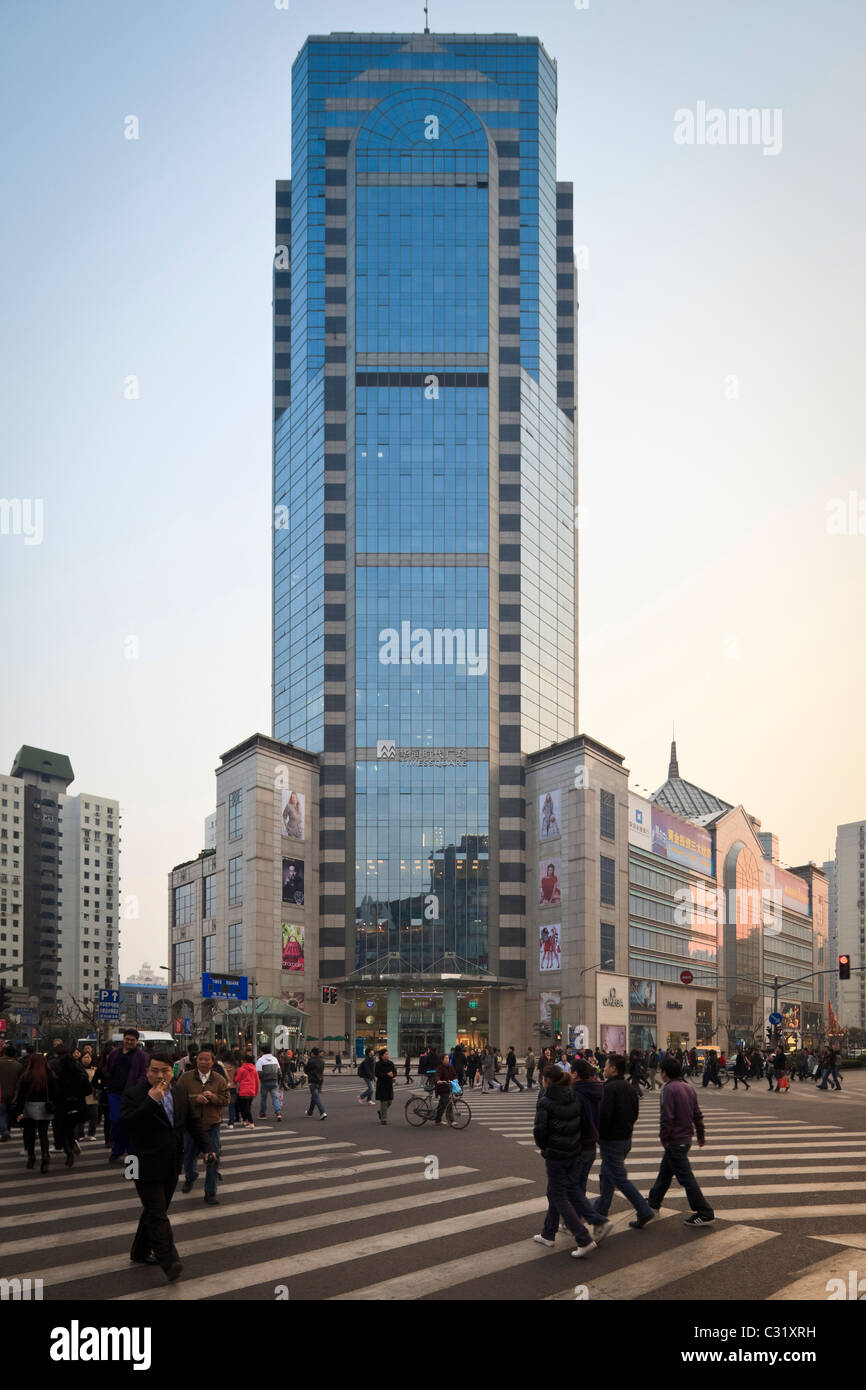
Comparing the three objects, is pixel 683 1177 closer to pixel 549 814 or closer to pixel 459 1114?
pixel 459 1114

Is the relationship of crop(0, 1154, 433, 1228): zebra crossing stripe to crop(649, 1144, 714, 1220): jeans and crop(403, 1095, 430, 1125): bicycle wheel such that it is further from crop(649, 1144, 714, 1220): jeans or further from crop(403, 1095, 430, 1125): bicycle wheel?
crop(403, 1095, 430, 1125): bicycle wheel

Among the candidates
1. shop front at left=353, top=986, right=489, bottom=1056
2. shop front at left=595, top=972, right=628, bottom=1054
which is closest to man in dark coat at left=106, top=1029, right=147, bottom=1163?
shop front at left=595, top=972, right=628, bottom=1054

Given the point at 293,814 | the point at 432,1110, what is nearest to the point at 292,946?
the point at 293,814

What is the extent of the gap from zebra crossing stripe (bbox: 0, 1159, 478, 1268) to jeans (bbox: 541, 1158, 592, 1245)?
390 cm

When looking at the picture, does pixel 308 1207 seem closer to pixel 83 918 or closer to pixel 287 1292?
pixel 287 1292

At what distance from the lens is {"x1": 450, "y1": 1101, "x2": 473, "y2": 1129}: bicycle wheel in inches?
972

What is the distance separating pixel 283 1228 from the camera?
39.8 ft

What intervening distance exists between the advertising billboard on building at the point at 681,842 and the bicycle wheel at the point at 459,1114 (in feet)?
261

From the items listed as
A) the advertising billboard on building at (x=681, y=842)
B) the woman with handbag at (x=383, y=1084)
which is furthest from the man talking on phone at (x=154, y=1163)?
the advertising billboard on building at (x=681, y=842)

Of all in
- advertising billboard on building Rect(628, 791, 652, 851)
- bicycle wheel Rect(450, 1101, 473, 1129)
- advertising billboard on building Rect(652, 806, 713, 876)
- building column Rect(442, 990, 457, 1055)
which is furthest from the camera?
advertising billboard on building Rect(652, 806, 713, 876)

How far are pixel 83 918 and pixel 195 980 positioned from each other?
90579mm

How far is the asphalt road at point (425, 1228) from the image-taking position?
9.57 m
